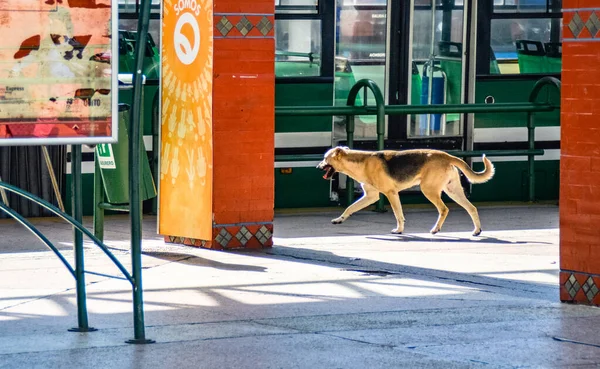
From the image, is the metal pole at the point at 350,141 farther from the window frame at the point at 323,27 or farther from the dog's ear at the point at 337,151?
the dog's ear at the point at 337,151

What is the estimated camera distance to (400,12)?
1426cm

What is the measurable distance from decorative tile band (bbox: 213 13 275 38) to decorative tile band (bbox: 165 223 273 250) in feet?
5.56

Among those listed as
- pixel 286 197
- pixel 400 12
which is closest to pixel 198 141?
pixel 286 197

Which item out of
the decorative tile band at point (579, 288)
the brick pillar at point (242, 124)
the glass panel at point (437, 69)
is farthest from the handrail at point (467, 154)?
the decorative tile band at point (579, 288)

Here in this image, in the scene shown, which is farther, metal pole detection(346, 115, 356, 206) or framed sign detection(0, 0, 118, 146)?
metal pole detection(346, 115, 356, 206)

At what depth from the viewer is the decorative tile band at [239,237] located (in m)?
11.2

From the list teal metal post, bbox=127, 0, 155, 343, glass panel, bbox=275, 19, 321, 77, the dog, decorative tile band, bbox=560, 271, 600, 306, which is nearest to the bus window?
glass panel, bbox=275, 19, 321, 77

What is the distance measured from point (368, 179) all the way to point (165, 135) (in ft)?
7.63

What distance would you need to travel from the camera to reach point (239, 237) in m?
11.3

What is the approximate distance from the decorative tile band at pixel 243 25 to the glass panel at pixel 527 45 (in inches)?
168

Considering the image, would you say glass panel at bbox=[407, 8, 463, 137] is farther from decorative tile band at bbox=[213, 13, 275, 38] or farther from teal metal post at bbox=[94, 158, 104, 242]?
teal metal post at bbox=[94, 158, 104, 242]

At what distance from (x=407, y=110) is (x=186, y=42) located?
360 centimetres

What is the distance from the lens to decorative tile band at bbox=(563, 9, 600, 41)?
8.34 metres

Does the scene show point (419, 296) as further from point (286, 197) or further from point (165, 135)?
point (286, 197)
